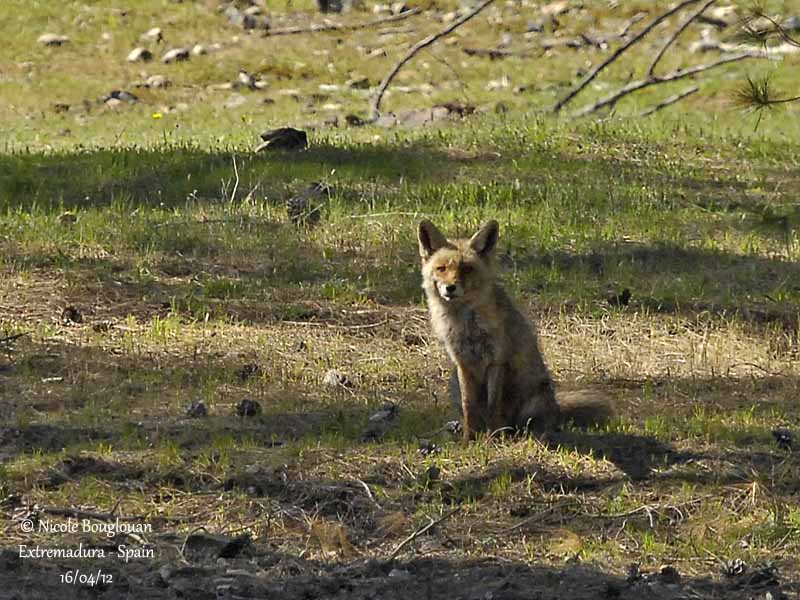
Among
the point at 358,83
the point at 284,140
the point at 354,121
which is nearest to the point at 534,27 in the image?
the point at 358,83

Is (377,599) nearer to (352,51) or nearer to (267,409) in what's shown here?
(267,409)

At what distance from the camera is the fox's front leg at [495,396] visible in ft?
23.2

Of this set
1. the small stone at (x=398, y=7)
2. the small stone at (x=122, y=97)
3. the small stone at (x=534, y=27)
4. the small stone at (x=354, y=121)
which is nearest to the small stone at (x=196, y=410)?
the small stone at (x=354, y=121)

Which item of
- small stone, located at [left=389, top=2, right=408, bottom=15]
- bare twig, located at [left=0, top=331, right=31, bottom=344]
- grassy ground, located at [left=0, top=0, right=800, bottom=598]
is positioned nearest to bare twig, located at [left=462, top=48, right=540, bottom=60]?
small stone, located at [left=389, top=2, right=408, bottom=15]

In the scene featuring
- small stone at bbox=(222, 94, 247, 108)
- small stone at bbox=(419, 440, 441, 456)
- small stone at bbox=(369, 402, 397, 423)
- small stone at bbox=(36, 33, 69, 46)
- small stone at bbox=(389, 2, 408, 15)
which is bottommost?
small stone at bbox=(222, 94, 247, 108)

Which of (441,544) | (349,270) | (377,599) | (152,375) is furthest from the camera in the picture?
(349,270)

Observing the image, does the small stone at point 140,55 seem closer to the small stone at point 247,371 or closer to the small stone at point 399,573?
the small stone at point 247,371

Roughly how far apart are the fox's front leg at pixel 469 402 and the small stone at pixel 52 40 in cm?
1889

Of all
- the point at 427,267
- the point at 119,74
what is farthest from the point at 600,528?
the point at 119,74

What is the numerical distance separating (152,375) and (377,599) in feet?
10.3

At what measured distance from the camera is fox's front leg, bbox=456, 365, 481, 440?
22.9ft

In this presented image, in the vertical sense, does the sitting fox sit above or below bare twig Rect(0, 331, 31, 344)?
above

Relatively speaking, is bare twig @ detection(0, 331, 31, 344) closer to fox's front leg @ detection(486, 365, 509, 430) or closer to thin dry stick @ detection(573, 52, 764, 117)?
fox's front leg @ detection(486, 365, 509, 430)

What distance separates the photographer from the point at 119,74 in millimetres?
23141
